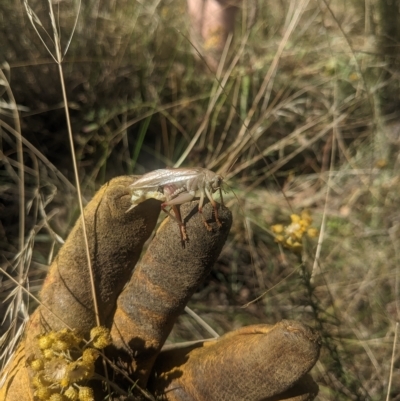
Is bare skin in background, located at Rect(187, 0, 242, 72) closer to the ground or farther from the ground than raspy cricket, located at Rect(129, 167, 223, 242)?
farther from the ground

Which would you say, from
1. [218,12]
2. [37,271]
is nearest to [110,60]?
[218,12]

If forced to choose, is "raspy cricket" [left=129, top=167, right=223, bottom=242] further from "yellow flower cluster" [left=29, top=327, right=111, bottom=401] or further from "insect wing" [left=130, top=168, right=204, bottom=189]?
"yellow flower cluster" [left=29, top=327, right=111, bottom=401]

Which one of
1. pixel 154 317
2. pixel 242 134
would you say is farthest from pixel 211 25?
pixel 154 317

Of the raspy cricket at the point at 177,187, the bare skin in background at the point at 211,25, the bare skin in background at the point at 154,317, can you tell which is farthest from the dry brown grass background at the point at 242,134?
the raspy cricket at the point at 177,187

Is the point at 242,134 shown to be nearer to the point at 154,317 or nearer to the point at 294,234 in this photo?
the point at 294,234

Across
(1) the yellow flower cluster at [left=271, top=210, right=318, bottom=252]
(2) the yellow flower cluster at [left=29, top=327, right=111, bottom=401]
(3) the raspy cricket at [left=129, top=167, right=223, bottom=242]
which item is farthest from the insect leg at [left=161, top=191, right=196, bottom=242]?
(1) the yellow flower cluster at [left=271, top=210, right=318, bottom=252]

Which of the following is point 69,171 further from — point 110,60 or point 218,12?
point 218,12
